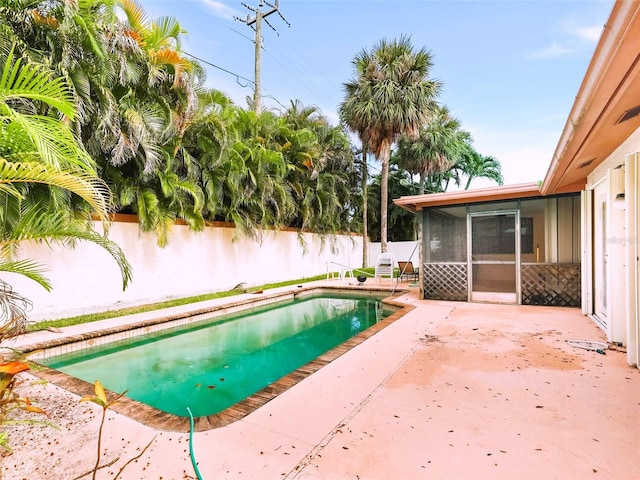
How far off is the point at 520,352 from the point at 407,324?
189 cm

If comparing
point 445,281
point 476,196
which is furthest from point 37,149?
point 445,281

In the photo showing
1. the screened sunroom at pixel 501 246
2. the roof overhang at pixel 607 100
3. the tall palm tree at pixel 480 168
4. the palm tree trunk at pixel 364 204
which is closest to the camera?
the roof overhang at pixel 607 100

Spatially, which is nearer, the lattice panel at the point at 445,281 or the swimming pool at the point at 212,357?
the swimming pool at the point at 212,357

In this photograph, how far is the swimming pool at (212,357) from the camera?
3970 mm

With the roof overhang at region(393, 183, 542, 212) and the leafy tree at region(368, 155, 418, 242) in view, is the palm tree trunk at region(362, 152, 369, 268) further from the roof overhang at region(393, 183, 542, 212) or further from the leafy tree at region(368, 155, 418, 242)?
the roof overhang at region(393, 183, 542, 212)

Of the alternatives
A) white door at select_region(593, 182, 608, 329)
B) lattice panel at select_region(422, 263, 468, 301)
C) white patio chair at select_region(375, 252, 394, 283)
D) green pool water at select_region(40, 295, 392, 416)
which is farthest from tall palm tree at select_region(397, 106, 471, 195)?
white door at select_region(593, 182, 608, 329)

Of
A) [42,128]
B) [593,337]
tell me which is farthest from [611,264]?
[42,128]

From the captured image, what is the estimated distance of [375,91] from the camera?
12.3 m

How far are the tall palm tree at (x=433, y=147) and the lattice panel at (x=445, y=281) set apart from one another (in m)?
9.23

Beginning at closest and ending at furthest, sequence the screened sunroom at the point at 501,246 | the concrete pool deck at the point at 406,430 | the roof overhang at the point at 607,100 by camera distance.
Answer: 1. the roof overhang at the point at 607,100
2. the concrete pool deck at the point at 406,430
3. the screened sunroom at the point at 501,246

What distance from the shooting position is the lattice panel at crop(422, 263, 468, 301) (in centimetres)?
781

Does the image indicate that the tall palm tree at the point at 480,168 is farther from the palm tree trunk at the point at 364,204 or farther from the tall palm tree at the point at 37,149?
the tall palm tree at the point at 37,149

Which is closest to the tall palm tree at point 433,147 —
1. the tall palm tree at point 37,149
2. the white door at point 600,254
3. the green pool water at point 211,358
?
the green pool water at point 211,358

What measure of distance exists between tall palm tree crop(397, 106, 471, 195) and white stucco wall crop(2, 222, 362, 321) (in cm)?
723
